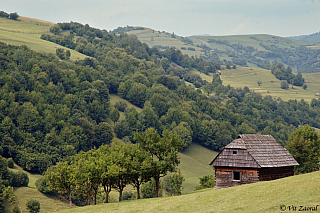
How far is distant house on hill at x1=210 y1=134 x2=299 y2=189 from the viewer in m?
48.4

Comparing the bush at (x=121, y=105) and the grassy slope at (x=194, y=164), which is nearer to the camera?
the grassy slope at (x=194, y=164)

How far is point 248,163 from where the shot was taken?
48.5 m

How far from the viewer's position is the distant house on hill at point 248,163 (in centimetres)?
4838

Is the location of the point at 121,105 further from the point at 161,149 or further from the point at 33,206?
the point at 161,149

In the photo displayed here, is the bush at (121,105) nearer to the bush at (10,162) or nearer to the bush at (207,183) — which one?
the bush at (10,162)

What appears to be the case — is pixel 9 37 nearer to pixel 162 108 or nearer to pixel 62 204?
pixel 162 108

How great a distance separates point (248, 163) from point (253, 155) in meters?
1.32

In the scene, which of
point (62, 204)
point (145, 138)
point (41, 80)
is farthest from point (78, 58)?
point (145, 138)

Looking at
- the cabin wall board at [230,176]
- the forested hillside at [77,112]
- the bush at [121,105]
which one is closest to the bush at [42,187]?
the forested hillside at [77,112]

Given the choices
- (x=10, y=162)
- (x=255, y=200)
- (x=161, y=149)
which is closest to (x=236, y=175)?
(x=161, y=149)

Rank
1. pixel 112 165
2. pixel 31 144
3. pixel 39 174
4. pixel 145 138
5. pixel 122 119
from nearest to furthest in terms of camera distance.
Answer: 1. pixel 112 165
2. pixel 145 138
3. pixel 39 174
4. pixel 31 144
5. pixel 122 119

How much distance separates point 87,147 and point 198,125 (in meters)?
54.1

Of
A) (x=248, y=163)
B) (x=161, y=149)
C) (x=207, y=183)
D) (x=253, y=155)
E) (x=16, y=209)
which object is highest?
(x=253, y=155)

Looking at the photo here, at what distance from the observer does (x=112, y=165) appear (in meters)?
50.0
